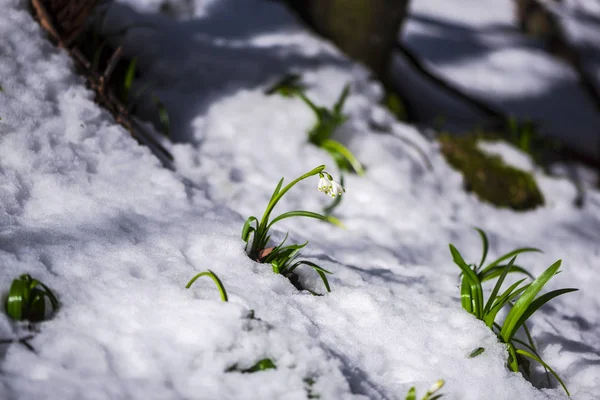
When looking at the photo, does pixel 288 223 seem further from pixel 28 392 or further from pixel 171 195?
pixel 28 392

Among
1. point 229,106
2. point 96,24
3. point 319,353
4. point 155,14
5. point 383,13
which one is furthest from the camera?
point 383,13

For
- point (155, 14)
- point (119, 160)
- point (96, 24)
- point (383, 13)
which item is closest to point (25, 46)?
point (119, 160)

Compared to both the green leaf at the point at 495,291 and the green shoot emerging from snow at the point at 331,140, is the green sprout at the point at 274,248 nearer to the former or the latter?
the green leaf at the point at 495,291

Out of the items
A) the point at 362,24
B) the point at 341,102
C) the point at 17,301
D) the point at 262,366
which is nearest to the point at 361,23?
the point at 362,24

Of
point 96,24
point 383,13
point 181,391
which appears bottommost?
point 181,391

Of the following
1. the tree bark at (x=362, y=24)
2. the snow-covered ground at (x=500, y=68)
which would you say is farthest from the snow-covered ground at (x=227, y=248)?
the snow-covered ground at (x=500, y=68)

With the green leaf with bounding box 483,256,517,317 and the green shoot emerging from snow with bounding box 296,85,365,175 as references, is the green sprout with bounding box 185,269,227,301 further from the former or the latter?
the green shoot emerging from snow with bounding box 296,85,365,175
